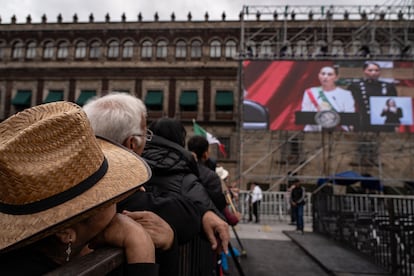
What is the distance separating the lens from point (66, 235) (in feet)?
3.24

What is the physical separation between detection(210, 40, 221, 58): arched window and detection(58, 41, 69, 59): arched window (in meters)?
11.9

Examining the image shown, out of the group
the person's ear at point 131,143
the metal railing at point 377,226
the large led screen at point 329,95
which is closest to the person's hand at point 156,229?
the person's ear at point 131,143

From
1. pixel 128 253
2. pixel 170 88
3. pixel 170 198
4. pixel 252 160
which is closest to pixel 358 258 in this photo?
pixel 170 198

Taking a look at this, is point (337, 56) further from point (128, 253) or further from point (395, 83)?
point (128, 253)

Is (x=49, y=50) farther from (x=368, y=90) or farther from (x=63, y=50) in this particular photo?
(x=368, y=90)

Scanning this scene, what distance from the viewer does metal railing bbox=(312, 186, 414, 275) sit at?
507 centimetres

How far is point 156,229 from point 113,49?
2848 cm

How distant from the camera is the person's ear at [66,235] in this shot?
0.97m

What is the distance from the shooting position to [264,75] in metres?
16.0

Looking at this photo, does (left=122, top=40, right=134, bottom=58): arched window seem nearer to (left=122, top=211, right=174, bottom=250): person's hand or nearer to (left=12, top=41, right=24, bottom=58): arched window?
(left=12, top=41, right=24, bottom=58): arched window

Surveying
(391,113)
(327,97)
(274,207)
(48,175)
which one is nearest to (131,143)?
(48,175)

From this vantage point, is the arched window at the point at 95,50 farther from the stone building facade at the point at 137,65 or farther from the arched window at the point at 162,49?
the arched window at the point at 162,49

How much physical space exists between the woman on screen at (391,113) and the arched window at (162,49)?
17.3 meters

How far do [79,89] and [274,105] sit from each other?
17788 mm
